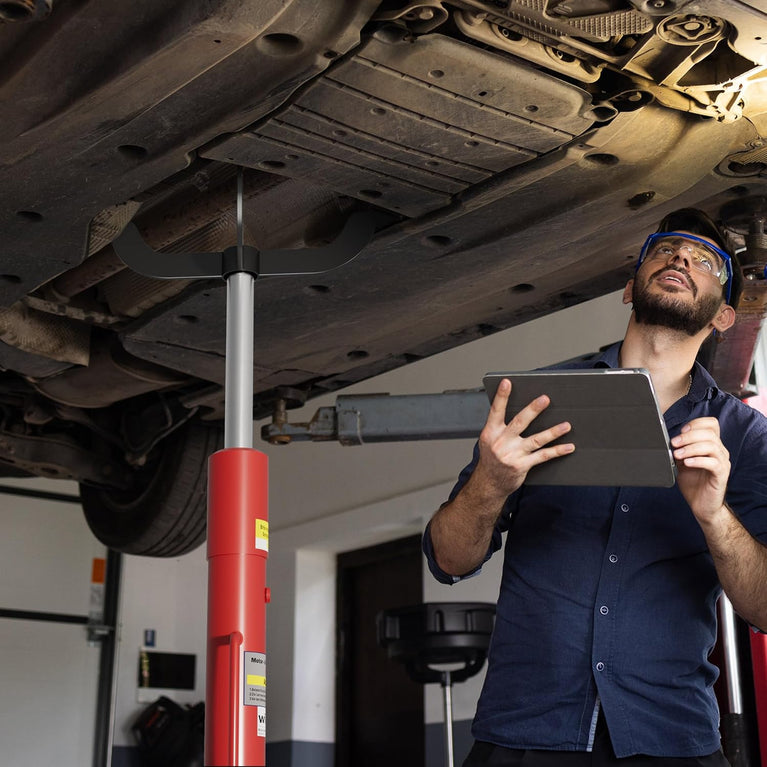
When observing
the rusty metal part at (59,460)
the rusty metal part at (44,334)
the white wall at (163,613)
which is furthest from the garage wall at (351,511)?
the rusty metal part at (44,334)

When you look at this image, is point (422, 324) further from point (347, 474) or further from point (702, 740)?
point (347, 474)

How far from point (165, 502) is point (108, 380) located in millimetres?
693

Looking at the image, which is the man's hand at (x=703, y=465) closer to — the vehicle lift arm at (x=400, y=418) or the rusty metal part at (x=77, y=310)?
the vehicle lift arm at (x=400, y=418)

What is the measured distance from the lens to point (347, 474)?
7.70 m

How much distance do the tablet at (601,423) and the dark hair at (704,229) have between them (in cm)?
66

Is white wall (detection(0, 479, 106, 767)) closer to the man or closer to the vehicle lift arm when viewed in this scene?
the vehicle lift arm

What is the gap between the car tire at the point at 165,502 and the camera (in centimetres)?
400

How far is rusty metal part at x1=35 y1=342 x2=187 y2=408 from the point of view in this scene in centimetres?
345

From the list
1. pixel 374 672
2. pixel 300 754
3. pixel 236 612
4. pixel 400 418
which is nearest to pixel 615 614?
pixel 236 612

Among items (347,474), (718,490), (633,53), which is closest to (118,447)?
(633,53)

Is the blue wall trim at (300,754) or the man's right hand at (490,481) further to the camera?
the blue wall trim at (300,754)

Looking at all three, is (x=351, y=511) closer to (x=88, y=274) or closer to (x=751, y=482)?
(x=88, y=274)

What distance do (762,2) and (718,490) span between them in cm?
87

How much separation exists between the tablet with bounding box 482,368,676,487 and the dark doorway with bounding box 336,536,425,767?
5773 mm
